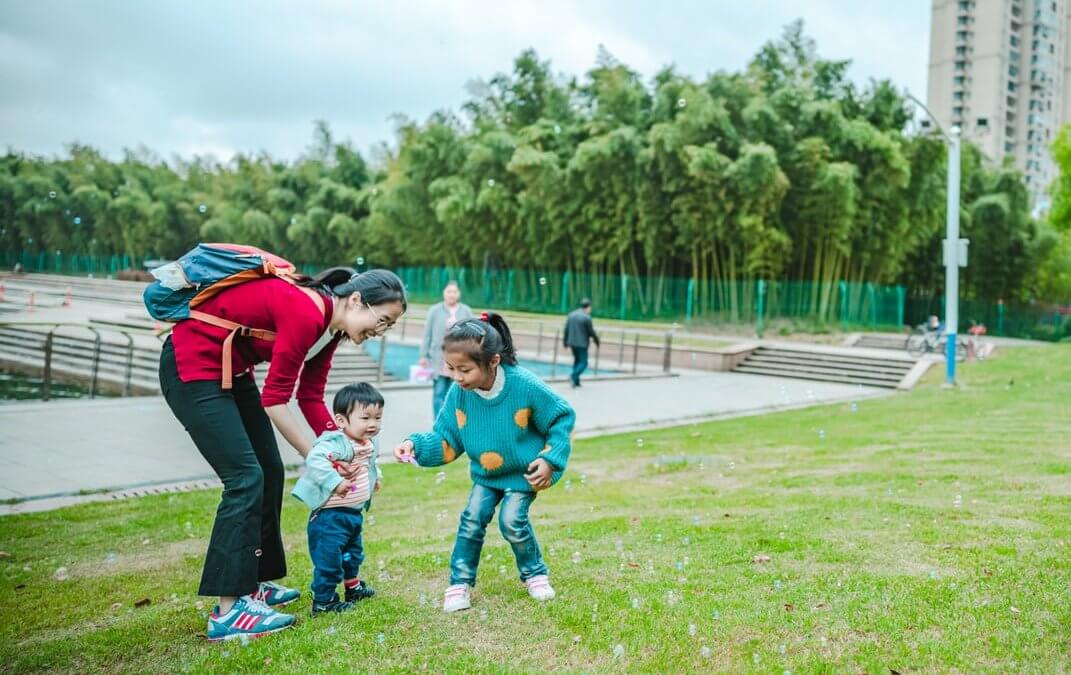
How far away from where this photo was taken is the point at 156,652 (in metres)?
3.02

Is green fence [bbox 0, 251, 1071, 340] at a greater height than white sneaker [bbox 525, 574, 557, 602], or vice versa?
green fence [bbox 0, 251, 1071, 340]

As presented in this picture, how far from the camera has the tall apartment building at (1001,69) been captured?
69188mm

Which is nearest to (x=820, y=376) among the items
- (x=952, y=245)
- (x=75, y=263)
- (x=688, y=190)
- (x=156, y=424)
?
(x=952, y=245)

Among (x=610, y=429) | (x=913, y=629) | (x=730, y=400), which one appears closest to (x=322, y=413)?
(x=913, y=629)

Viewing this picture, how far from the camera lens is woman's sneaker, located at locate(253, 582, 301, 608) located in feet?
11.3

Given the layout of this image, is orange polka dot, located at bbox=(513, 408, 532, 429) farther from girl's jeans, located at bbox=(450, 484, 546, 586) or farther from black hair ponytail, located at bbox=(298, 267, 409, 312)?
black hair ponytail, located at bbox=(298, 267, 409, 312)

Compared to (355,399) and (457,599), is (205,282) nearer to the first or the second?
(355,399)

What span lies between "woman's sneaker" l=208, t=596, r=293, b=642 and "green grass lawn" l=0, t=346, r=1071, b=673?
7cm

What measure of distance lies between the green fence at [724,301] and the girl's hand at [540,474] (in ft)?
76.6

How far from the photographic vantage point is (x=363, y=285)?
3.11 meters

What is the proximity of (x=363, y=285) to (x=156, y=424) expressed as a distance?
22.5ft

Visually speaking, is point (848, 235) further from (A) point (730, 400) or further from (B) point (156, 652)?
(B) point (156, 652)

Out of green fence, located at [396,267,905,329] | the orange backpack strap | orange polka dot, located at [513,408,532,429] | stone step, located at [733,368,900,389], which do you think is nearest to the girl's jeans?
orange polka dot, located at [513,408,532,429]

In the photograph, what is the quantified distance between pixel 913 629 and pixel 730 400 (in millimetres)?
10901
